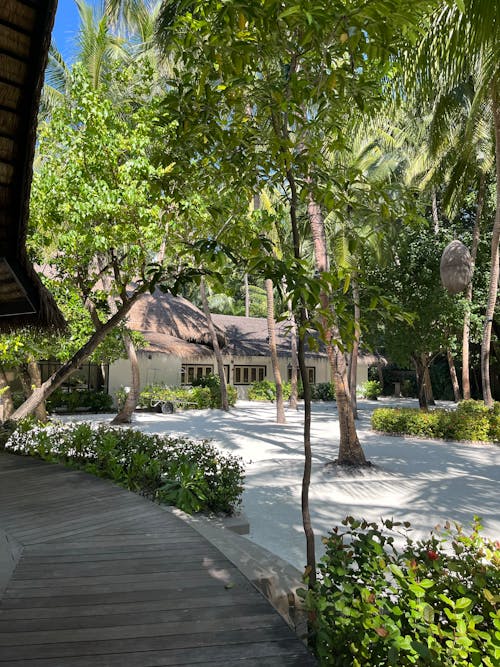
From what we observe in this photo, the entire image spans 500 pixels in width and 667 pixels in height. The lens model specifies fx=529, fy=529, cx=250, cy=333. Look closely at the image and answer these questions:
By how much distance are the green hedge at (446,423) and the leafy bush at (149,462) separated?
30.2 ft

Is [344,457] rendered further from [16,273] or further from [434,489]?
[16,273]

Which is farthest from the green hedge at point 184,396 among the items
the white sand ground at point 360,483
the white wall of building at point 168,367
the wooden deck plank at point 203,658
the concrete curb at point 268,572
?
the wooden deck plank at point 203,658

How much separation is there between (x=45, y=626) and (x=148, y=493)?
3110mm

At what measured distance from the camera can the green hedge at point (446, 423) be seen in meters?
14.0

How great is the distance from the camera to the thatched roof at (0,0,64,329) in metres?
2.37

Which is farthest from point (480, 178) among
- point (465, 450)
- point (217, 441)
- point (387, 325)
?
point (217, 441)

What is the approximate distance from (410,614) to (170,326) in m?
24.4

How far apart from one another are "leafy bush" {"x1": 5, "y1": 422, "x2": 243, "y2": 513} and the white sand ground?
859 millimetres

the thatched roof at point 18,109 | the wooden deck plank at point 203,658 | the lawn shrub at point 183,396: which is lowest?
the wooden deck plank at point 203,658

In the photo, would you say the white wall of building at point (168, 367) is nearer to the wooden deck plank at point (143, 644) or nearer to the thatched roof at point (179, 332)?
the thatched roof at point (179, 332)

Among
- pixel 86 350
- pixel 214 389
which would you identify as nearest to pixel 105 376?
pixel 214 389

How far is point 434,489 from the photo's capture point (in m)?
8.48

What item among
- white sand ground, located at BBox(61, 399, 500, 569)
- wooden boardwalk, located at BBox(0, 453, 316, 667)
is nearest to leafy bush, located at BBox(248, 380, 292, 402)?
white sand ground, located at BBox(61, 399, 500, 569)

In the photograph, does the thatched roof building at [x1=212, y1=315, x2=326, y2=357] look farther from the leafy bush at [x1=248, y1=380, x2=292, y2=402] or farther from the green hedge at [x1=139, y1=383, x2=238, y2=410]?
the green hedge at [x1=139, y1=383, x2=238, y2=410]
